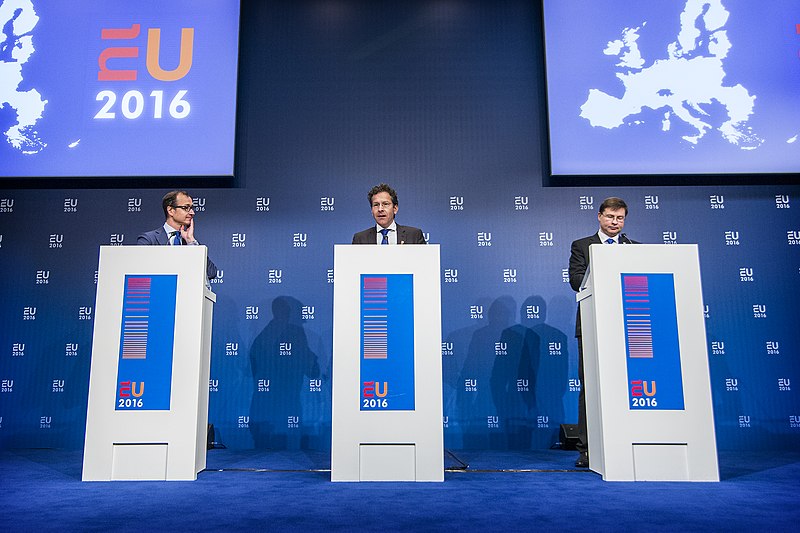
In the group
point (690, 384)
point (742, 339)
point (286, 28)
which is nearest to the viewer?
point (690, 384)

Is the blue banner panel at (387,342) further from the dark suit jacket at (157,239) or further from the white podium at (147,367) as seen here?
the dark suit jacket at (157,239)

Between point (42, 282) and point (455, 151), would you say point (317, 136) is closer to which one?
point (455, 151)

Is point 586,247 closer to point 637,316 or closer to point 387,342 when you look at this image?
point 637,316

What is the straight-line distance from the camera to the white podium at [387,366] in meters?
3.58

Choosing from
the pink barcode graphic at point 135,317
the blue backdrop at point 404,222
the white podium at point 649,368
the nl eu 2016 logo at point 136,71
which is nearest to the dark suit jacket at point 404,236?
the blue backdrop at point 404,222

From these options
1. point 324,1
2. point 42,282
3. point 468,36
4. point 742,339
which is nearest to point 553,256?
point 742,339

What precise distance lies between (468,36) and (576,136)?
4.34 feet

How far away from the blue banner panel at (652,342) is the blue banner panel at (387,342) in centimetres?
115

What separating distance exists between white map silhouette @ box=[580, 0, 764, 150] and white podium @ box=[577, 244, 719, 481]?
2.43 m

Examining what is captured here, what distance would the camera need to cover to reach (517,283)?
5.80 m

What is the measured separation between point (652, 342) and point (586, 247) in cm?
111

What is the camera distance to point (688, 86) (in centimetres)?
584

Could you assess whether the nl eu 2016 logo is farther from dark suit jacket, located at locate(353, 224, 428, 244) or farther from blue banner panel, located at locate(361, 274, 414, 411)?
blue banner panel, located at locate(361, 274, 414, 411)

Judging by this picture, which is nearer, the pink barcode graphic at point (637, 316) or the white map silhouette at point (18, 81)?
the pink barcode graphic at point (637, 316)
